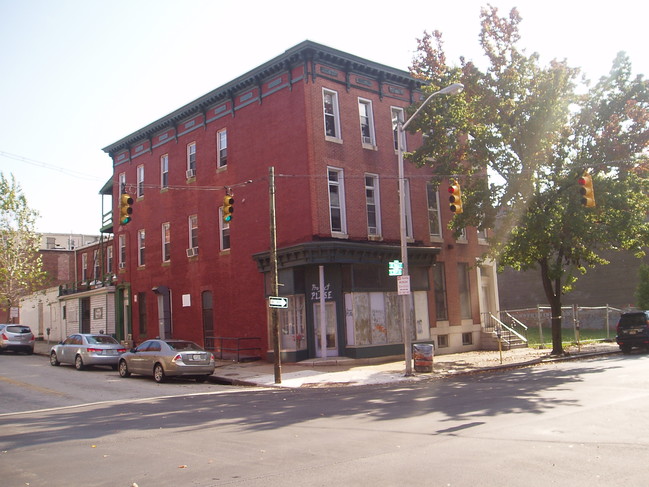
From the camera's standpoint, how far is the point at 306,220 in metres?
23.5

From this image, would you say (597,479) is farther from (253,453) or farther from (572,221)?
(572,221)

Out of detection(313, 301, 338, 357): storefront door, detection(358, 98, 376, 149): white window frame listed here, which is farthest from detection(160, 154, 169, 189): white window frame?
detection(313, 301, 338, 357): storefront door

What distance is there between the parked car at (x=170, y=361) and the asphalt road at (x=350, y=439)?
4.36 metres

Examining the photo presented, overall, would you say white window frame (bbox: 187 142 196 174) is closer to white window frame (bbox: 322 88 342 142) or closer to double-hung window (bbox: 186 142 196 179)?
double-hung window (bbox: 186 142 196 179)

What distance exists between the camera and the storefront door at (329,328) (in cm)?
2347

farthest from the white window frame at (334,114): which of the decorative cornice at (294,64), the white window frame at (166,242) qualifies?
the white window frame at (166,242)

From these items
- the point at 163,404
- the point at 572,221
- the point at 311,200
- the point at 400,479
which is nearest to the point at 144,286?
the point at 311,200

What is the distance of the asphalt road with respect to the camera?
6922mm

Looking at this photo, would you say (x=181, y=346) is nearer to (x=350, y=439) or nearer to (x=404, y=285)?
(x=404, y=285)

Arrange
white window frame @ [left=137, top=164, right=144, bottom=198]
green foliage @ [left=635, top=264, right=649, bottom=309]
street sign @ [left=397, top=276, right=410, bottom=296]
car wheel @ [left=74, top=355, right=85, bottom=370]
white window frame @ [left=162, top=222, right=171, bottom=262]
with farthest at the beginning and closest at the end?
green foliage @ [left=635, top=264, right=649, bottom=309] → white window frame @ [left=137, top=164, right=144, bottom=198] → white window frame @ [left=162, top=222, right=171, bottom=262] → car wheel @ [left=74, top=355, right=85, bottom=370] → street sign @ [left=397, top=276, right=410, bottom=296]

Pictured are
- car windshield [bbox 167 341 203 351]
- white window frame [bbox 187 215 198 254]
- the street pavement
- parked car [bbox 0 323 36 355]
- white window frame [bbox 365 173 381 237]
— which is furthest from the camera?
parked car [bbox 0 323 36 355]

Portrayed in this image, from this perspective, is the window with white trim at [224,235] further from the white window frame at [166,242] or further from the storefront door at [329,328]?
the storefront door at [329,328]

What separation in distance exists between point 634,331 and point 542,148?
9.65m

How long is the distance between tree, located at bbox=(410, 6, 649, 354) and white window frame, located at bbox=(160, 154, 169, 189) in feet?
50.5
